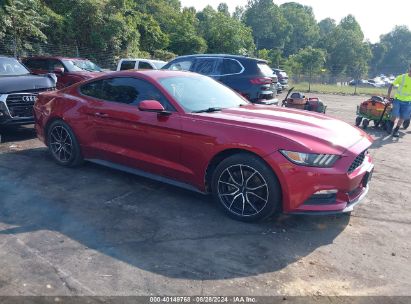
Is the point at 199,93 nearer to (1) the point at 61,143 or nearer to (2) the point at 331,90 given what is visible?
(1) the point at 61,143

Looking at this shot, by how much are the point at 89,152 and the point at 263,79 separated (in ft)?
16.9

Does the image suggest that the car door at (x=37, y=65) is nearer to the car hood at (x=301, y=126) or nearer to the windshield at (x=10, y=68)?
the windshield at (x=10, y=68)

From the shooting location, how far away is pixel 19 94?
7238 mm

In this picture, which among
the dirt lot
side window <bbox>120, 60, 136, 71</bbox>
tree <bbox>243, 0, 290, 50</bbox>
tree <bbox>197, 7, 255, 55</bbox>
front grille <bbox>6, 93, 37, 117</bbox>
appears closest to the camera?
the dirt lot

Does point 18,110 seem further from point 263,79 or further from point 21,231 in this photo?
point 263,79

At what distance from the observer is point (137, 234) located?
3812 millimetres

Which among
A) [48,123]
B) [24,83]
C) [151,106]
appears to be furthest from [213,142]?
[24,83]

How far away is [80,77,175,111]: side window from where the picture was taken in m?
4.78

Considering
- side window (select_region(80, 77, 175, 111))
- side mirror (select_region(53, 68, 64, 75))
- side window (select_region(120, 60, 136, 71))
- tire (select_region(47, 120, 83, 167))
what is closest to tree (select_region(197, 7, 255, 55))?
side window (select_region(120, 60, 136, 71))

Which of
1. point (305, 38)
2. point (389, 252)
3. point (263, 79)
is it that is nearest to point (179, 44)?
point (263, 79)

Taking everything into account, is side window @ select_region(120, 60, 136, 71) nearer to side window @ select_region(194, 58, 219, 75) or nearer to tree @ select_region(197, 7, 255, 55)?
side window @ select_region(194, 58, 219, 75)

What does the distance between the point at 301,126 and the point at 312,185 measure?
796mm

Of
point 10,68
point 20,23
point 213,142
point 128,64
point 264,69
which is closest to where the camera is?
point 213,142

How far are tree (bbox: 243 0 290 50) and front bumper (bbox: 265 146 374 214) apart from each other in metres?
95.0
